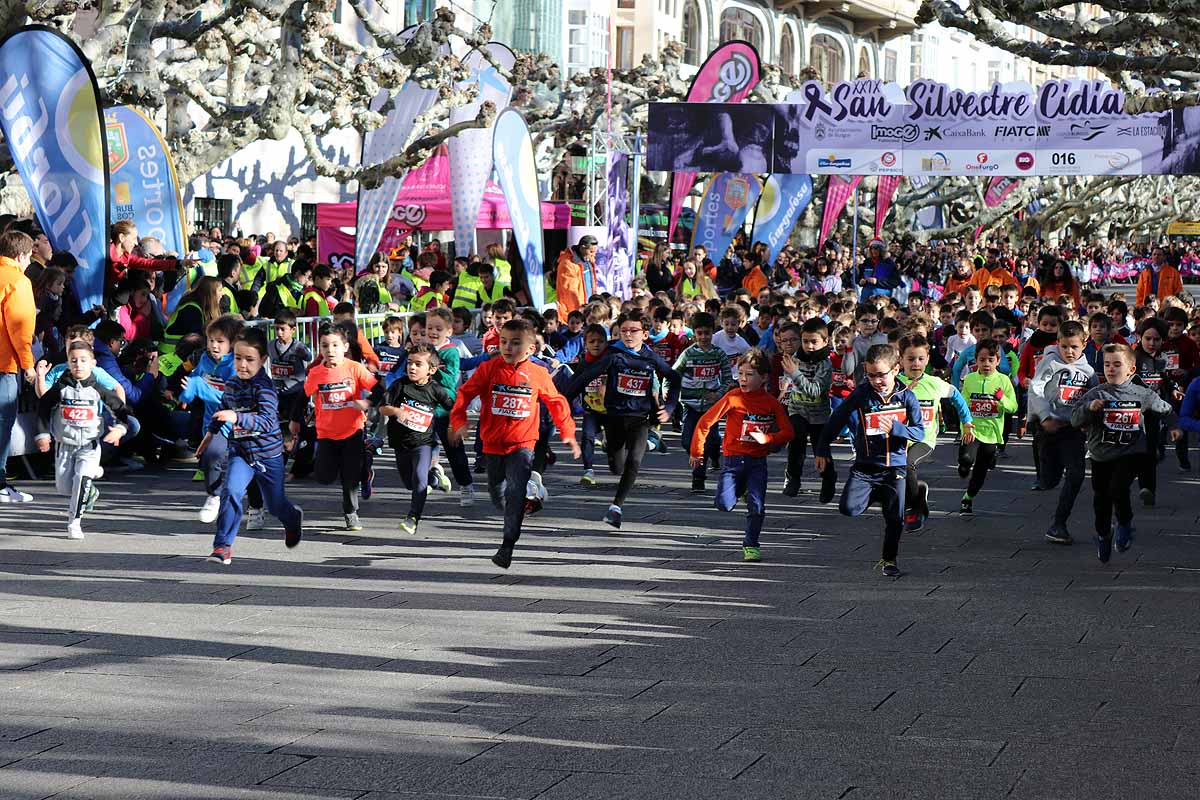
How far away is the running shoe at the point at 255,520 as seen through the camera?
10688mm

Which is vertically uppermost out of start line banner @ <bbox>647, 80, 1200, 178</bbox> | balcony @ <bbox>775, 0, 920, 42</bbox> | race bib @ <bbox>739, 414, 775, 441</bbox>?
balcony @ <bbox>775, 0, 920, 42</bbox>

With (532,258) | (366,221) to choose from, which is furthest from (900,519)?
(366,221)

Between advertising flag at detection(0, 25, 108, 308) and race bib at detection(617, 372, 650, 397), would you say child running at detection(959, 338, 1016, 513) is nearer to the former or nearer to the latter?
race bib at detection(617, 372, 650, 397)

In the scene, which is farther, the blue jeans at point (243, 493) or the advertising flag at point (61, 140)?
the advertising flag at point (61, 140)

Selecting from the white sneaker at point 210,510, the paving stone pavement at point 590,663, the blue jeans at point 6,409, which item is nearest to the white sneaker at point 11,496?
the blue jeans at point 6,409

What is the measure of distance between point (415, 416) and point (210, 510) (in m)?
1.48

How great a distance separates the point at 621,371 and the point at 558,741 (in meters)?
5.89

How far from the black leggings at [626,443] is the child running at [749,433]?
1230 millimetres

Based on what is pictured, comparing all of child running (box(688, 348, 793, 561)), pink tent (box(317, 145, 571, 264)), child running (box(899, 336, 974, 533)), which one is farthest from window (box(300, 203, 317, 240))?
child running (box(688, 348, 793, 561))

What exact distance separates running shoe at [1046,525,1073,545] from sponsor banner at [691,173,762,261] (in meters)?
17.2

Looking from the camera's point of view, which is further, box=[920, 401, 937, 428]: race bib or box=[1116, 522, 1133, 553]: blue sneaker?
box=[920, 401, 937, 428]: race bib

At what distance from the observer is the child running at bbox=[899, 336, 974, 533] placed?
10.4 m

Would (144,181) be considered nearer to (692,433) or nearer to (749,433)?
(692,433)

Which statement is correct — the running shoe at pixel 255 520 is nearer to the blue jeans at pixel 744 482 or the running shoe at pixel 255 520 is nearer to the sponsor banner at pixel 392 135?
the blue jeans at pixel 744 482
